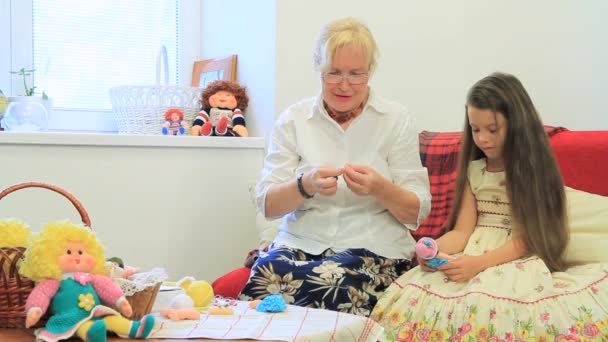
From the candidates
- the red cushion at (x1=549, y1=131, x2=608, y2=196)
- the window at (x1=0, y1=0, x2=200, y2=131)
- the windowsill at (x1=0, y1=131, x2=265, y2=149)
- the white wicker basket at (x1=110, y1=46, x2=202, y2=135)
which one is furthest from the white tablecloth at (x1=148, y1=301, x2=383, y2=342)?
the window at (x1=0, y1=0, x2=200, y2=131)

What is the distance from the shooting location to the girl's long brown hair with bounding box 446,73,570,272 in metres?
1.79

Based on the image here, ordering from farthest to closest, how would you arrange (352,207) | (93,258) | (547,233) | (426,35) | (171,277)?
(426,35)
(171,277)
(352,207)
(547,233)
(93,258)

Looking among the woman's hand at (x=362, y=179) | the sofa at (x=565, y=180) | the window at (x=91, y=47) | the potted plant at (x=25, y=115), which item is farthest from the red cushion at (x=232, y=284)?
the window at (x=91, y=47)

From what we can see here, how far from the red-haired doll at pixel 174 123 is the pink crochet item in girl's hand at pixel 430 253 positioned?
3.45 feet

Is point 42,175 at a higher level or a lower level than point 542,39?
lower

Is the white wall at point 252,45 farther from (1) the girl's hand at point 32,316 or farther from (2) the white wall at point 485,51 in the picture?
(1) the girl's hand at point 32,316

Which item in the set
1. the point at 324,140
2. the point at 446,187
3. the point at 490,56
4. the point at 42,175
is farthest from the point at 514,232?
the point at 42,175

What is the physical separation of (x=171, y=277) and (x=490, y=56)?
4.33 feet

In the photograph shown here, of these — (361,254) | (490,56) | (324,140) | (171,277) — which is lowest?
(171,277)

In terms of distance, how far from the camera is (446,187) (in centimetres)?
214

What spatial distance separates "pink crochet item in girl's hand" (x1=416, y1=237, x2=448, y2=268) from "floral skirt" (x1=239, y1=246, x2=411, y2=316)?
115mm

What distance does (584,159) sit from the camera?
6.45 feet

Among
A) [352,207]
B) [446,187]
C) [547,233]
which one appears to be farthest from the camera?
[446,187]

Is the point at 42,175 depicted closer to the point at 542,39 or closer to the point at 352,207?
the point at 352,207
